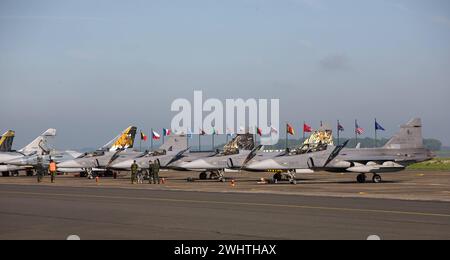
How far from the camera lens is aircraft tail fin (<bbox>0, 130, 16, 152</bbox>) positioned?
6372cm

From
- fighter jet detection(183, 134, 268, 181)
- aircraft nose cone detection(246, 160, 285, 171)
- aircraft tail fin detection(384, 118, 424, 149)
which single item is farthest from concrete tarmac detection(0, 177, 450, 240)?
fighter jet detection(183, 134, 268, 181)

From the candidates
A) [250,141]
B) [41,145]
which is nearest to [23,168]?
[41,145]

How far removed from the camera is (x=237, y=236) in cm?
1230

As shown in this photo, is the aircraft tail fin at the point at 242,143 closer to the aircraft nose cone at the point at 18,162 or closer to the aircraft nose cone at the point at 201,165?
the aircraft nose cone at the point at 201,165

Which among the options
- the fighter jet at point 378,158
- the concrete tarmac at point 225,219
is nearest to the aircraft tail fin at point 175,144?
the fighter jet at point 378,158

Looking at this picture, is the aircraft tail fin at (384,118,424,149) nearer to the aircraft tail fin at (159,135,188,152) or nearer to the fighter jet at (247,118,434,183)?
the fighter jet at (247,118,434,183)

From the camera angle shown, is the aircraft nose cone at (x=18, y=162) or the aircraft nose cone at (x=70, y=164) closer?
the aircraft nose cone at (x=70, y=164)

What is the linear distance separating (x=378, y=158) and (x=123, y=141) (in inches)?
1056

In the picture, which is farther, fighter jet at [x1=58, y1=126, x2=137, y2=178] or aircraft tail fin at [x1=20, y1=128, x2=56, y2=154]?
aircraft tail fin at [x1=20, y1=128, x2=56, y2=154]

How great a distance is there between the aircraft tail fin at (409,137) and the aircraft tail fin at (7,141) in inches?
1635

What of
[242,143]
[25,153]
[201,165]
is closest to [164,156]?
[201,165]

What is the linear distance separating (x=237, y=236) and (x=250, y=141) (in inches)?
1371

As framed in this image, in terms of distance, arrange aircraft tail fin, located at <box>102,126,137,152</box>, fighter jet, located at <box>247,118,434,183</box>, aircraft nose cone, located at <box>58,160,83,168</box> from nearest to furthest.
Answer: fighter jet, located at <box>247,118,434,183</box>
aircraft nose cone, located at <box>58,160,83,168</box>
aircraft tail fin, located at <box>102,126,137,152</box>

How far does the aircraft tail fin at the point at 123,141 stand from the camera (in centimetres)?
5547
